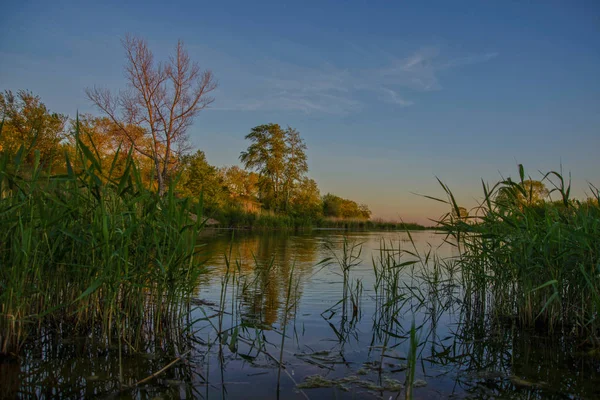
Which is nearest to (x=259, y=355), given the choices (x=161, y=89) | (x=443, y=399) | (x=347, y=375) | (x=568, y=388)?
(x=347, y=375)

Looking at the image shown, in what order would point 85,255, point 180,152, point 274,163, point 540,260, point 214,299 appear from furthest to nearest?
point 274,163 → point 180,152 → point 214,299 → point 540,260 → point 85,255

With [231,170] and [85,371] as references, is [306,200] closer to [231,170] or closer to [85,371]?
[231,170]

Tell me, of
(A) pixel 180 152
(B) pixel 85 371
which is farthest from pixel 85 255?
(A) pixel 180 152

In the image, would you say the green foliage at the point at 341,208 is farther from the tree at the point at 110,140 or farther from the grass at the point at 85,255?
the grass at the point at 85,255

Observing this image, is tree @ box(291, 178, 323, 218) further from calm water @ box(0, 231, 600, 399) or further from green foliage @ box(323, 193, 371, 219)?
calm water @ box(0, 231, 600, 399)

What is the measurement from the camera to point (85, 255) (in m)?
3.19

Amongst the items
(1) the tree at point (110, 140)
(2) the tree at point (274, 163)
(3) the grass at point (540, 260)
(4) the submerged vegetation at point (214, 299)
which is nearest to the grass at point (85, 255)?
(4) the submerged vegetation at point (214, 299)

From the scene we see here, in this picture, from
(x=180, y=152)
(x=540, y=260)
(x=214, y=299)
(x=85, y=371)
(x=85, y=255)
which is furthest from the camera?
(x=180, y=152)

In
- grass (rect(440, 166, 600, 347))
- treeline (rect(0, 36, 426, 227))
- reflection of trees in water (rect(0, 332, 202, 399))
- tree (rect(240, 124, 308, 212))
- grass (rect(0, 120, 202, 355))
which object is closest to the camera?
reflection of trees in water (rect(0, 332, 202, 399))

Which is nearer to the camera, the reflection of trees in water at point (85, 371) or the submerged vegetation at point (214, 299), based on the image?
the reflection of trees in water at point (85, 371)

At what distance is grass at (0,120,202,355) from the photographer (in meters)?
2.76

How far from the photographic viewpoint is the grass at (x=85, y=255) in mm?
2758

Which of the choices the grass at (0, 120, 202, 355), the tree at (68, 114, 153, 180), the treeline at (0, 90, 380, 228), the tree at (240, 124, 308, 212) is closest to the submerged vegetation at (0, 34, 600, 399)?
the grass at (0, 120, 202, 355)

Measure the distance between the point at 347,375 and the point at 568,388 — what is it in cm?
145
